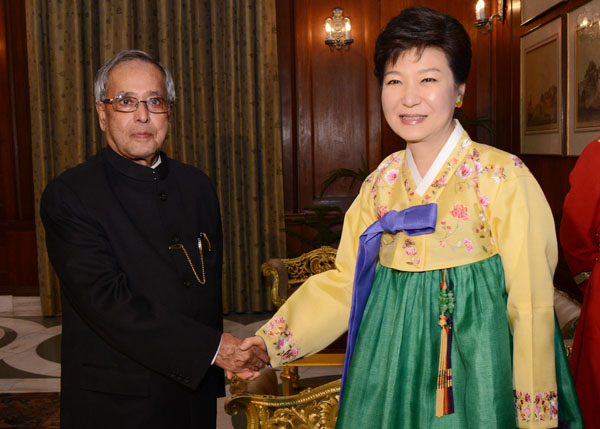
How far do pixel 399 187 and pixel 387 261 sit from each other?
20 cm

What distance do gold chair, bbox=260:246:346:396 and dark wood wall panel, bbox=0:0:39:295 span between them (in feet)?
10.8

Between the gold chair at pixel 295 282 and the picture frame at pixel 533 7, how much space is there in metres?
2.27

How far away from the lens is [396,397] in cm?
138

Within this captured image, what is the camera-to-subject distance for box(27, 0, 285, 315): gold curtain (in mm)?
5418

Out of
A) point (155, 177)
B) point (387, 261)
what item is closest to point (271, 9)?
point (155, 177)

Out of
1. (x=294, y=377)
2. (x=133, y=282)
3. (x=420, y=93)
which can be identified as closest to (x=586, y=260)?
(x=420, y=93)

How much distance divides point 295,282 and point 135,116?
102 inches

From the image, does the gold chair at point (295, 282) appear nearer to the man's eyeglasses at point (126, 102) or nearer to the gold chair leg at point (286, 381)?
the gold chair leg at point (286, 381)

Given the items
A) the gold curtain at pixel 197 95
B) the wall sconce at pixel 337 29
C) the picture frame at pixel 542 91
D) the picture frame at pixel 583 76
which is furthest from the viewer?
the wall sconce at pixel 337 29

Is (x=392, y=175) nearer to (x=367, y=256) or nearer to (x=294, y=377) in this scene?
(x=367, y=256)

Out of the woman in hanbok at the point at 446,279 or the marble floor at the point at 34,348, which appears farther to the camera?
the marble floor at the point at 34,348

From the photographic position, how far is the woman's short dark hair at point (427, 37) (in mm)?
1377

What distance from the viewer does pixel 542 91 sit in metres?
4.10

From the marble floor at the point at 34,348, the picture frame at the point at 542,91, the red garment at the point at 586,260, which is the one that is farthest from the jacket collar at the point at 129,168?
the picture frame at the point at 542,91
